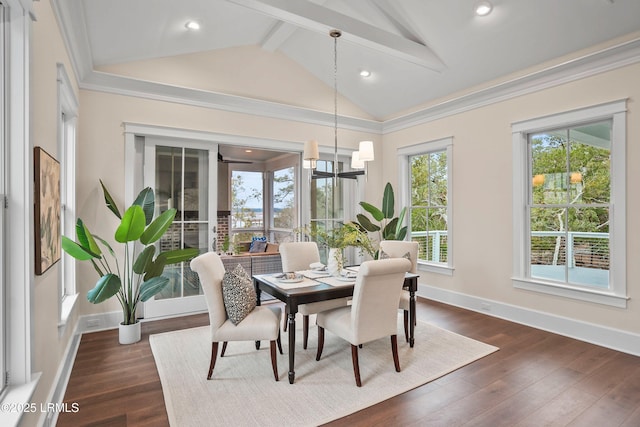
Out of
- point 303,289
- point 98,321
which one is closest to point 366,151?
point 303,289

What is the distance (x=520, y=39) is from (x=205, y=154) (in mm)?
3936

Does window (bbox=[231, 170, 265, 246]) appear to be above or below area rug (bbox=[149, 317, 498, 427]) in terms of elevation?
above

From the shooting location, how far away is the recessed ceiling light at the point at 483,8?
3443 mm

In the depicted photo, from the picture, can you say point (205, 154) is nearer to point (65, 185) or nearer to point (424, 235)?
point (65, 185)

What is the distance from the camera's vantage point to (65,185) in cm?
360

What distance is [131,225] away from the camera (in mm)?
3242

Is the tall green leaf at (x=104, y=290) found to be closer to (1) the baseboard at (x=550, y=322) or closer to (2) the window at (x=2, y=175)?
(2) the window at (x=2, y=175)

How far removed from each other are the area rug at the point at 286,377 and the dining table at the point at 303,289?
0.21 m

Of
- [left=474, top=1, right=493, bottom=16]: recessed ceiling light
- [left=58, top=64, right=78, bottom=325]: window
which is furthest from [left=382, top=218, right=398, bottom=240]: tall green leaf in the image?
[left=58, top=64, right=78, bottom=325]: window

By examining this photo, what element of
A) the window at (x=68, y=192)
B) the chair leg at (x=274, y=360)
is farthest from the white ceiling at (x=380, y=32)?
the chair leg at (x=274, y=360)

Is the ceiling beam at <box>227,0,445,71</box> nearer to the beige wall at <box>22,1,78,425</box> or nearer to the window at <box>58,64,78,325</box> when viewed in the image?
the beige wall at <box>22,1,78,425</box>

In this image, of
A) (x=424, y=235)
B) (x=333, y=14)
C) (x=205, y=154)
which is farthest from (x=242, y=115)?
(x=424, y=235)

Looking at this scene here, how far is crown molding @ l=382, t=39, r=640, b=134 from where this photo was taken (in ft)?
11.0

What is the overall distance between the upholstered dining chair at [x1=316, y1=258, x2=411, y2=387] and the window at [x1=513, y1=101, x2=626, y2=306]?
227 cm
